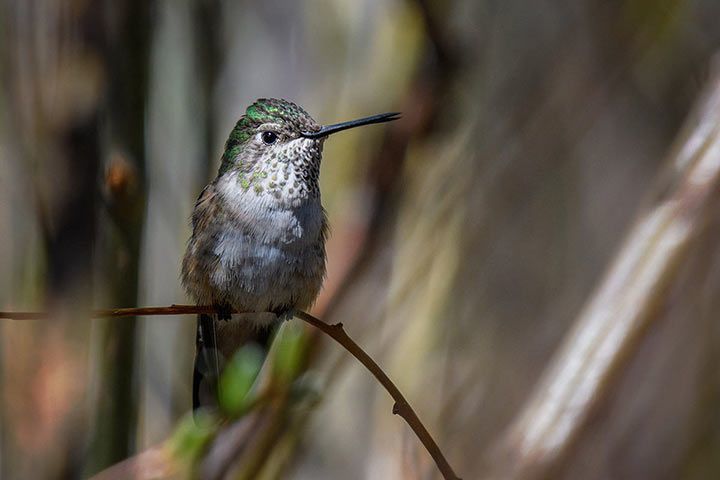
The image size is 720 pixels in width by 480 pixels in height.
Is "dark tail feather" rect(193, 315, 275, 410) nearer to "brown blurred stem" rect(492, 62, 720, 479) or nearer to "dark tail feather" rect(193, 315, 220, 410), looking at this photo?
"dark tail feather" rect(193, 315, 220, 410)

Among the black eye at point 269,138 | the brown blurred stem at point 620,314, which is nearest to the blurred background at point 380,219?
the brown blurred stem at point 620,314

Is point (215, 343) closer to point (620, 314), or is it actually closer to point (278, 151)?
point (278, 151)

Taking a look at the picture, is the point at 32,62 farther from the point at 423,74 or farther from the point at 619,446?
the point at 619,446

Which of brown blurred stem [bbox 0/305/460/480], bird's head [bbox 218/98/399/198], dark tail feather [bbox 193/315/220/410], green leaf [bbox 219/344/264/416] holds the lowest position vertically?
dark tail feather [bbox 193/315/220/410]

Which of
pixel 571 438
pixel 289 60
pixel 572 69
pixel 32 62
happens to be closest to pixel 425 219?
pixel 572 69

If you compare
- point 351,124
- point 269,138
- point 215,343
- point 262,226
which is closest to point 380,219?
point 351,124

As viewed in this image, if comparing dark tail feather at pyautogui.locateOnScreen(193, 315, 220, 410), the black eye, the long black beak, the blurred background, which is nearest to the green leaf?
the blurred background
